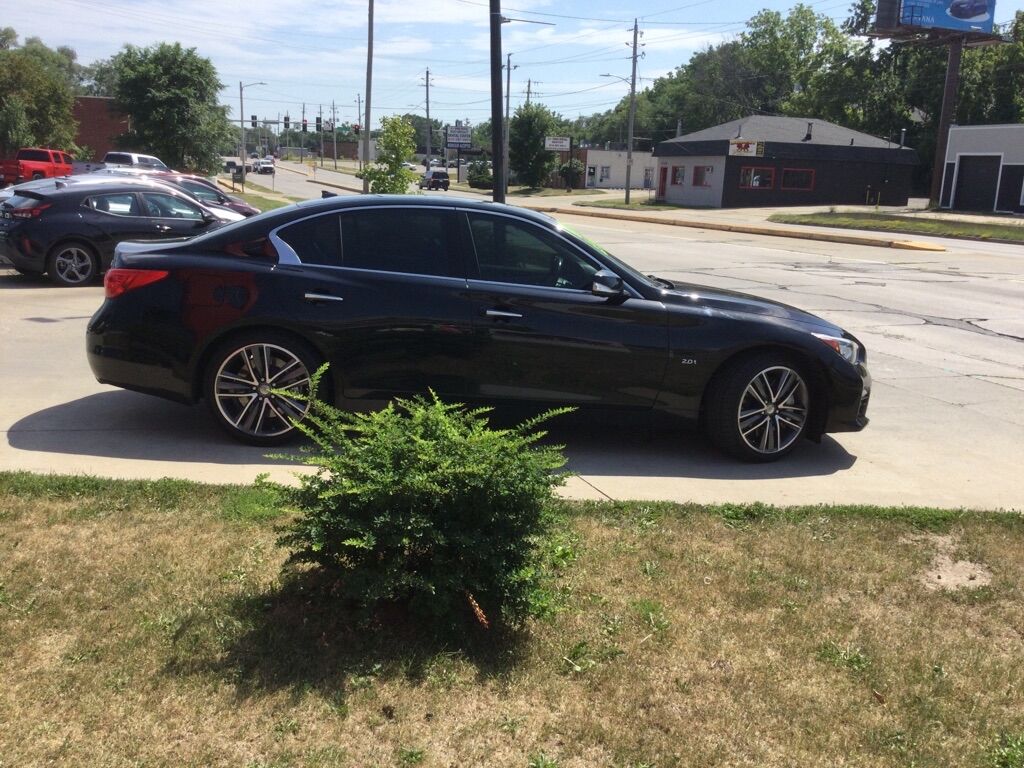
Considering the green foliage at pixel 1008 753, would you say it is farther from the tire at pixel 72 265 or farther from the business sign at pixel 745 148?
the business sign at pixel 745 148

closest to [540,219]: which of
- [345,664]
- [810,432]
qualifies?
[810,432]

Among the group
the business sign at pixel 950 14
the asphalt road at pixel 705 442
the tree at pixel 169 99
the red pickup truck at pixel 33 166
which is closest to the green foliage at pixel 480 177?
the tree at pixel 169 99

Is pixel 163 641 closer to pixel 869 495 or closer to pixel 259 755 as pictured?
pixel 259 755

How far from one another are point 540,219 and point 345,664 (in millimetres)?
3740

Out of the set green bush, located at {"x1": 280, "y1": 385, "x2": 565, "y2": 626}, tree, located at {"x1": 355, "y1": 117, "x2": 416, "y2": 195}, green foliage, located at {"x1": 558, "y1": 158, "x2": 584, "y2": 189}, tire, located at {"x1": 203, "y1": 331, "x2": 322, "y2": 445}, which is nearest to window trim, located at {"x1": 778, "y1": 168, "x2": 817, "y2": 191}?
green foliage, located at {"x1": 558, "y1": 158, "x2": 584, "y2": 189}

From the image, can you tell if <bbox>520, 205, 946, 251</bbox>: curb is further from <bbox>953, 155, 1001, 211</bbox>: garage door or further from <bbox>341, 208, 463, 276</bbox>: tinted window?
<bbox>341, 208, 463, 276</bbox>: tinted window

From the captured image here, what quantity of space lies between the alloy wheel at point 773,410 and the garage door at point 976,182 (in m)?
53.5

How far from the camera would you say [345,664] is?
3398mm

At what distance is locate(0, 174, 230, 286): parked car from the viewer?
13.6 metres

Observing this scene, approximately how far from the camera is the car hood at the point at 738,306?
253 inches

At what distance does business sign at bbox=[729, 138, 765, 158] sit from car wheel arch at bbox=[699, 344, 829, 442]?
53.9 m

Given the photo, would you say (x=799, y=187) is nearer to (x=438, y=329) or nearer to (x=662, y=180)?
(x=662, y=180)

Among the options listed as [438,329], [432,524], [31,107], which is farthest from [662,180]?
[432,524]

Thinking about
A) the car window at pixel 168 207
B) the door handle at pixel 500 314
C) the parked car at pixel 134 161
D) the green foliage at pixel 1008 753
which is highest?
the parked car at pixel 134 161
